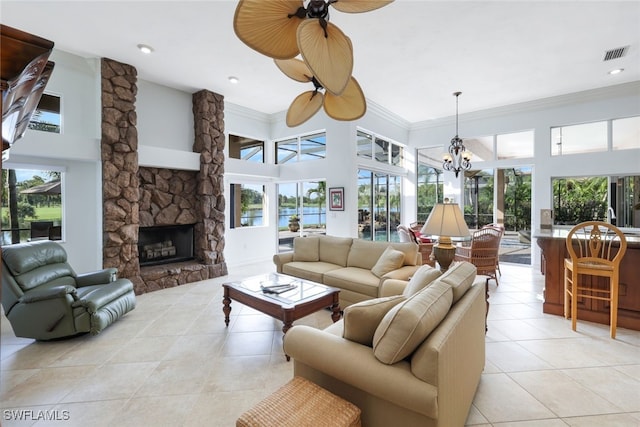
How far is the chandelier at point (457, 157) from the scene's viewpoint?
5.77 metres

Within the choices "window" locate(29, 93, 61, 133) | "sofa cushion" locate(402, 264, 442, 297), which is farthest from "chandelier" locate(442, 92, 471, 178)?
"window" locate(29, 93, 61, 133)

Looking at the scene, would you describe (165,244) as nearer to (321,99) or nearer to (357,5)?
(321,99)

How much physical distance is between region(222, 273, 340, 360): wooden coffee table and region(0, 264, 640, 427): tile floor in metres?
0.37

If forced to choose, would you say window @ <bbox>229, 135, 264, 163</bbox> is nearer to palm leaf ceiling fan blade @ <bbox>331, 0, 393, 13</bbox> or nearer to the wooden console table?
palm leaf ceiling fan blade @ <bbox>331, 0, 393, 13</bbox>

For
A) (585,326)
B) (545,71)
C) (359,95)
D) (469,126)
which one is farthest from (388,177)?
(359,95)

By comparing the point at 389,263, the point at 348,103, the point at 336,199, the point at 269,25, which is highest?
the point at 269,25

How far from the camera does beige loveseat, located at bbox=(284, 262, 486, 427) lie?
1.39 m

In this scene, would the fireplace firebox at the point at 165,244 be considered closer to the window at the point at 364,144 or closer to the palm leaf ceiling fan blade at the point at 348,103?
the window at the point at 364,144

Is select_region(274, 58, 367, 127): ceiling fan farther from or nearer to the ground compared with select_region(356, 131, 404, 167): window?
nearer to the ground

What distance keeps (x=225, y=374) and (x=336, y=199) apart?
404cm

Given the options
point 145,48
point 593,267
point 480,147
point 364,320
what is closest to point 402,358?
point 364,320

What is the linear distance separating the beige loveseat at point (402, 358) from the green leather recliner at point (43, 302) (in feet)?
8.08

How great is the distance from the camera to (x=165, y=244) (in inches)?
218

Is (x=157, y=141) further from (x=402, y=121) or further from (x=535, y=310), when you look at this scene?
(x=535, y=310)
